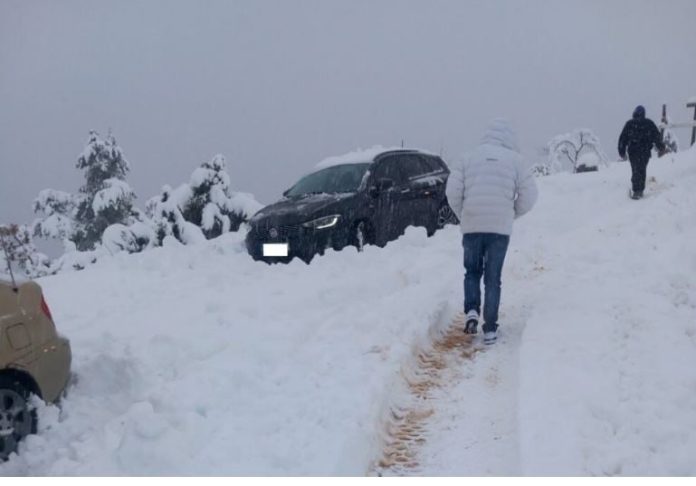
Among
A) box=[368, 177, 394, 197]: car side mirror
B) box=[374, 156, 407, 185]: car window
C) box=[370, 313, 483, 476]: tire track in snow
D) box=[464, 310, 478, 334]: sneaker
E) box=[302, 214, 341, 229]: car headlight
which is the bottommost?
box=[370, 313, 483, 476]: tire track in snow

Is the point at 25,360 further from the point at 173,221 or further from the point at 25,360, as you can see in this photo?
the point at 173,221

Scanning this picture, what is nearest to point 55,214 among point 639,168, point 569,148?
point 639,168

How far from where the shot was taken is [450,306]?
738 cm

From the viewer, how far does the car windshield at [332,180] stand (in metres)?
10.9

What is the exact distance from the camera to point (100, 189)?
87.1 feet

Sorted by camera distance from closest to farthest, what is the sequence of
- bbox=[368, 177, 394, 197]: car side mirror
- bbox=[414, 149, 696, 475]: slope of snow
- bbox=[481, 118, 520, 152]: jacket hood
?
bbox=[414, 149, 696, 475]: slope of snow → bbox=[481, 118, 520, 152]: jacket hood → bbox=[368, 177, 394, 197]: car side mirror

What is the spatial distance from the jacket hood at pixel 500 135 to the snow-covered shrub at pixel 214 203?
12181mm

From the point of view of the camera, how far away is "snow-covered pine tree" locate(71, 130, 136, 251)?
25.2 metres

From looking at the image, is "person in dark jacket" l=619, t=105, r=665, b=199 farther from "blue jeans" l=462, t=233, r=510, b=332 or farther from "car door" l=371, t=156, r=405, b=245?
"blue jeans" l=462, t=233, r=510, b=332

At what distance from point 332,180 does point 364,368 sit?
633cm

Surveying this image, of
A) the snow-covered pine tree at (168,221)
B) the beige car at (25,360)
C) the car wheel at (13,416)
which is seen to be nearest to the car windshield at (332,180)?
the beige car at (25,360)

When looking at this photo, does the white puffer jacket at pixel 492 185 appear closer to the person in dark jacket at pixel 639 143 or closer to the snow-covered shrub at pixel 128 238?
the person in dark jacket at pixel 639 143

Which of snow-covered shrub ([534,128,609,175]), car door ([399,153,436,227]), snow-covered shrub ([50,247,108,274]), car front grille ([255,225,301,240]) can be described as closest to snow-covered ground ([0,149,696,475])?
car front grille ([255,225,301,240])

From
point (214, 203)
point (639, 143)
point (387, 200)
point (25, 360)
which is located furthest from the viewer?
point (214, 203)
